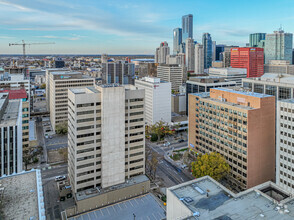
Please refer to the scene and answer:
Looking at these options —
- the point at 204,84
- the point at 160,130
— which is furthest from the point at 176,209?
the point at 204,84

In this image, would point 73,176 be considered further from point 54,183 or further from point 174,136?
point 174,136

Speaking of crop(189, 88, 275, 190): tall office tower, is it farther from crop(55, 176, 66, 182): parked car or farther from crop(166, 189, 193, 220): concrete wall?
crop(55, 176, 66, 182): parked car

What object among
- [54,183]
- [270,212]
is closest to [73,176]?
[54,183]

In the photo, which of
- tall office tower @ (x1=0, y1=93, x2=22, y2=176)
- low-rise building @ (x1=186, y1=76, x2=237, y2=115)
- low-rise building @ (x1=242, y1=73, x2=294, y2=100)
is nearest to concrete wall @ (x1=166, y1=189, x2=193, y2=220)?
tall office tower @ (x1=0, y1=93, x2=22, y2=176)

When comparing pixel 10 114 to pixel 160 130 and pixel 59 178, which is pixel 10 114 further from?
pixel 160 130

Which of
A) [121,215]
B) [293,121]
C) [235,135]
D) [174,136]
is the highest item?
[293,121]

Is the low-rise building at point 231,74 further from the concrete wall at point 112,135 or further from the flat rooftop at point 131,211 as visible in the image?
the flat rooftop at point 131,211

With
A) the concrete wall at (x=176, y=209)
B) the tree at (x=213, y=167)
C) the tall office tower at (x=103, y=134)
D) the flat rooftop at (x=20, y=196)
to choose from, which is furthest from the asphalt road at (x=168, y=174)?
the flat rooftop at (x=20, y=196)
